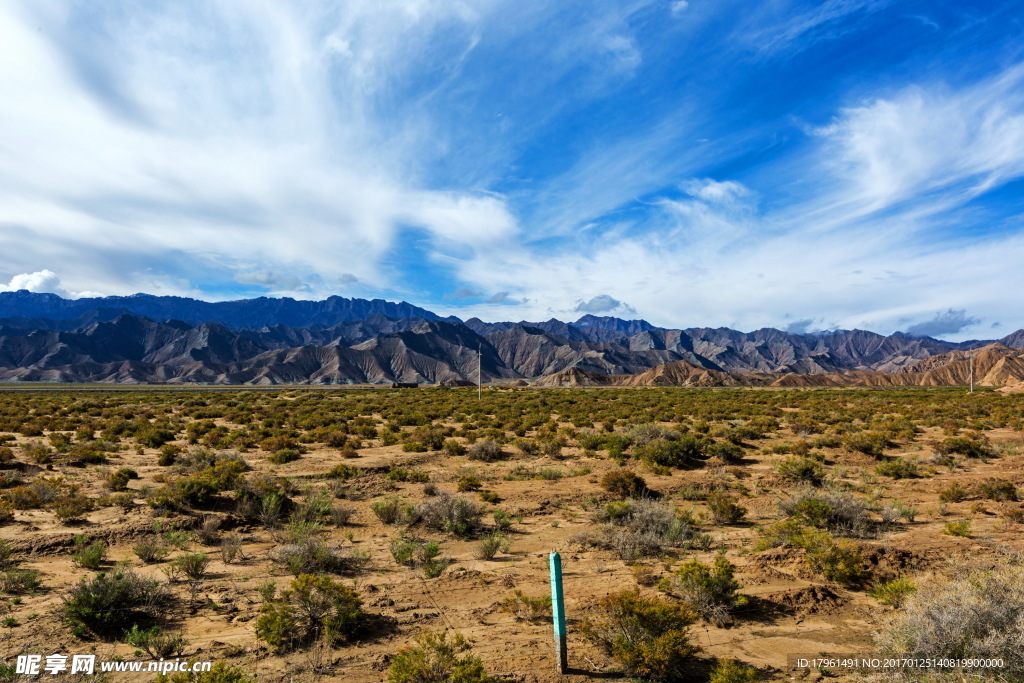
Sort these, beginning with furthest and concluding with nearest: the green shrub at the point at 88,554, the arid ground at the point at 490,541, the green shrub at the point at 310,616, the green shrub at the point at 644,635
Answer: the green shrub at the point at 88,554 < the arid ground at the point at 490,541 < the green shrub at the point at 310,616 < the green shrub at the point at 644,635

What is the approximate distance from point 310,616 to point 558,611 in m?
3.51

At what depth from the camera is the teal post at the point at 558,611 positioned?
500 centimetres

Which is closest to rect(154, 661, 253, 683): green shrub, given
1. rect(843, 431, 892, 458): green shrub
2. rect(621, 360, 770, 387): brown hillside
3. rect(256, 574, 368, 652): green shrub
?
rect(256, 574, 368, 652): green shrub

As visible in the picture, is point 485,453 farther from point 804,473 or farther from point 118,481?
point 118,481

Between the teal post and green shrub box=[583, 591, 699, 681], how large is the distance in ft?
2.03

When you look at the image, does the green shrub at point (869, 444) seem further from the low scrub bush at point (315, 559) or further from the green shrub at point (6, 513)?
the green shrub at point (6, 513)

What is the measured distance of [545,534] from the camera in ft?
33.9

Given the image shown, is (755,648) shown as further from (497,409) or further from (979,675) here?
(497,409)

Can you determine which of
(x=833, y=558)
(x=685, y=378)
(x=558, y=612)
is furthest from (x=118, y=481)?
(x=685, y=378)

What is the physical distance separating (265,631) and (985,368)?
596ft

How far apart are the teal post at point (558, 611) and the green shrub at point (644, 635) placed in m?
0.62

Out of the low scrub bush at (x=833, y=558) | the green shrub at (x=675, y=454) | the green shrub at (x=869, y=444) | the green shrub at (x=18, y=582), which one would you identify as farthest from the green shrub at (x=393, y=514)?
the green shrub at (x=869, y=444)

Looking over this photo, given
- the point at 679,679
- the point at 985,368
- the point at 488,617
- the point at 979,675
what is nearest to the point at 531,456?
the point at 488,617

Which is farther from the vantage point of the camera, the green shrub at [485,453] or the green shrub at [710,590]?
the green shrub at [485,453]
